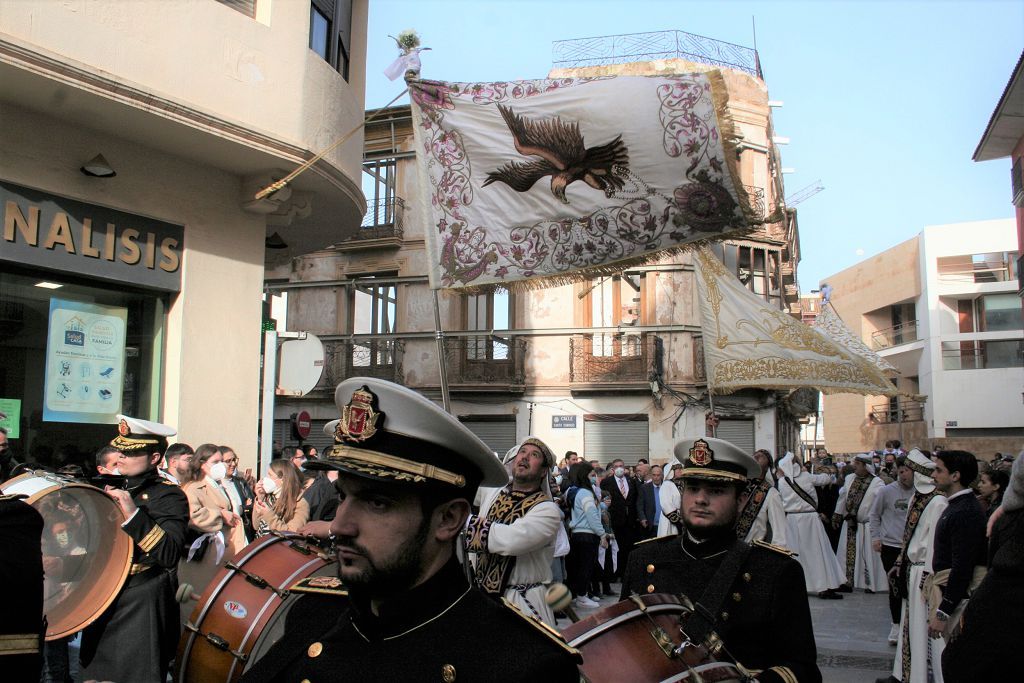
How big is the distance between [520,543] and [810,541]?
34.6 feet

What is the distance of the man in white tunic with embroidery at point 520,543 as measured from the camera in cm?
600

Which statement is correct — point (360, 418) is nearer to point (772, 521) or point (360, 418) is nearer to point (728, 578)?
point (728, 578)

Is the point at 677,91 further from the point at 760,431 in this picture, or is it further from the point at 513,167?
the point at 760,431

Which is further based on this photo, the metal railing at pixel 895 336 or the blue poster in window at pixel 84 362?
the metal railing at pixel 895 336

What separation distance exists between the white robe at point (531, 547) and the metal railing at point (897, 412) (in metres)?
49.1

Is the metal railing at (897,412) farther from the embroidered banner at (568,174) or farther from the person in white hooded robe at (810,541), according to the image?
the embroidered banner at (568,174)

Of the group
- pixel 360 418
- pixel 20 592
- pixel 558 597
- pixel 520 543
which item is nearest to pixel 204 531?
pixel 520 543

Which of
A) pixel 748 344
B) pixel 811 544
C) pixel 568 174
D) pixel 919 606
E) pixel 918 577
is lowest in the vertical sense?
pixel 811 544

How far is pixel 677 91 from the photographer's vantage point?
318 inches

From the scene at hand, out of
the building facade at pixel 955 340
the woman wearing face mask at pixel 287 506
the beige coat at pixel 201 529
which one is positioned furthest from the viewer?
the building facade at pixel 955 340

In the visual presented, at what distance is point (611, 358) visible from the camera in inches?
1136

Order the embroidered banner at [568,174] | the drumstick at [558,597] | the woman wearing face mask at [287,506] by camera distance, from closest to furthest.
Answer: the drumstick at [558,597] < the embroidered banner at [568,174] < the woman wearing face mask at [287,506]

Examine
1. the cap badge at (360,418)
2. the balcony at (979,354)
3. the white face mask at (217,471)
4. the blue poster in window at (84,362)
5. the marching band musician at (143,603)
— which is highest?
the balcony at (979,354)

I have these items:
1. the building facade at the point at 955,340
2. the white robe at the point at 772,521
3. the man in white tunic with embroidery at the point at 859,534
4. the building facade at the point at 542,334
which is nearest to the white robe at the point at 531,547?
the white robe at the point at 772,521
